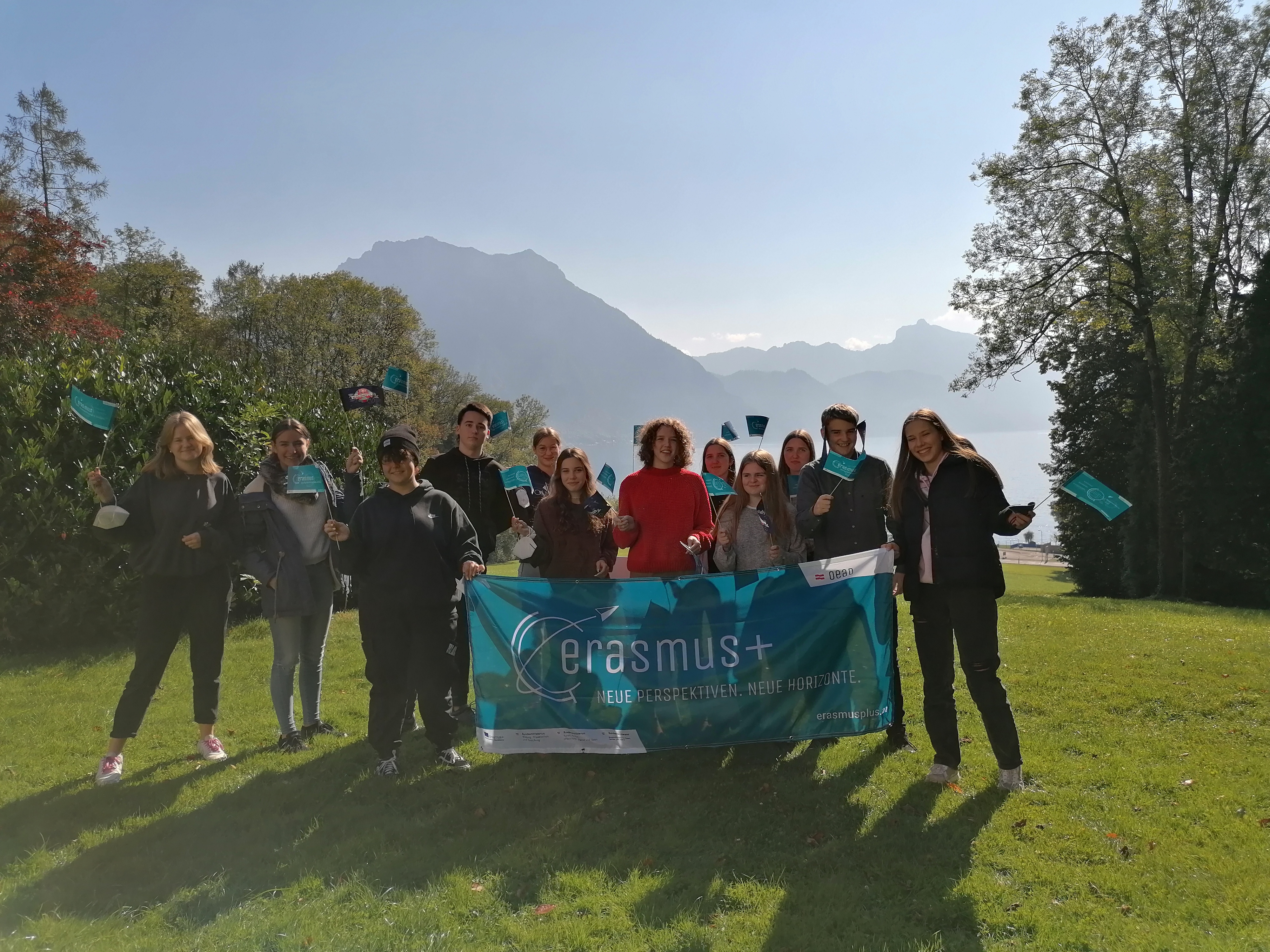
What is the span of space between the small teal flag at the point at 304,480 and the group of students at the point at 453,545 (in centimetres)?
34

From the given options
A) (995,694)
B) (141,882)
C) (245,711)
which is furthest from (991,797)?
(245,711)

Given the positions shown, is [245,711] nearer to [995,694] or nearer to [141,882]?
[141,882]

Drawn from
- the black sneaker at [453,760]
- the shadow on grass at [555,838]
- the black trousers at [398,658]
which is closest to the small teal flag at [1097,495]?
the shadow on grass at [555,838]

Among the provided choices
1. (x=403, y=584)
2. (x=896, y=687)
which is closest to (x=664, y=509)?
(x=403, y=584)

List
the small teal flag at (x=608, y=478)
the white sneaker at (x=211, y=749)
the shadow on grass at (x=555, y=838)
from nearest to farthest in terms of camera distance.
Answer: the shadow on grass at (x=555, y=838) < the white sneaker at (x=211, y=749) < the small teal flag at (x=608, y=478)

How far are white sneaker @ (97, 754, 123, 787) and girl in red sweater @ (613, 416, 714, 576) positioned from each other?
364 cm

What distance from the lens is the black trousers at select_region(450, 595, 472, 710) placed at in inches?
228

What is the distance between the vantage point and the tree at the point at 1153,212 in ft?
70.0

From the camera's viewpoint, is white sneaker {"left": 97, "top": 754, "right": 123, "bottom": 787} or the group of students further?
white sneaker {"left": 97, "top": 754, "right": 123, "bottom": 787}

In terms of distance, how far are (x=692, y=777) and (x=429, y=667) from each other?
73.2 inches

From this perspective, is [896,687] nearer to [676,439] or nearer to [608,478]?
[676,439]

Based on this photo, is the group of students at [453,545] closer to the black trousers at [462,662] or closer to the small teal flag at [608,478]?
the black trousers at [462,662]

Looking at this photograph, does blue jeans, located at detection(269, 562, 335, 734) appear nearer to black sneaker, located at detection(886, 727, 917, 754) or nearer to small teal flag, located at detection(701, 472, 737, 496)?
small teal flag, located at detection(701, 472, 737, 496)

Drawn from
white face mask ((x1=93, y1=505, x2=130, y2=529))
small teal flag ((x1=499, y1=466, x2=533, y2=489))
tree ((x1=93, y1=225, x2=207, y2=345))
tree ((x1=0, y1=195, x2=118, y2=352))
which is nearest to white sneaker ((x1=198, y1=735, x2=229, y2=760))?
white face mask ((x1=93, y1=505, x2=130, y2=529))
